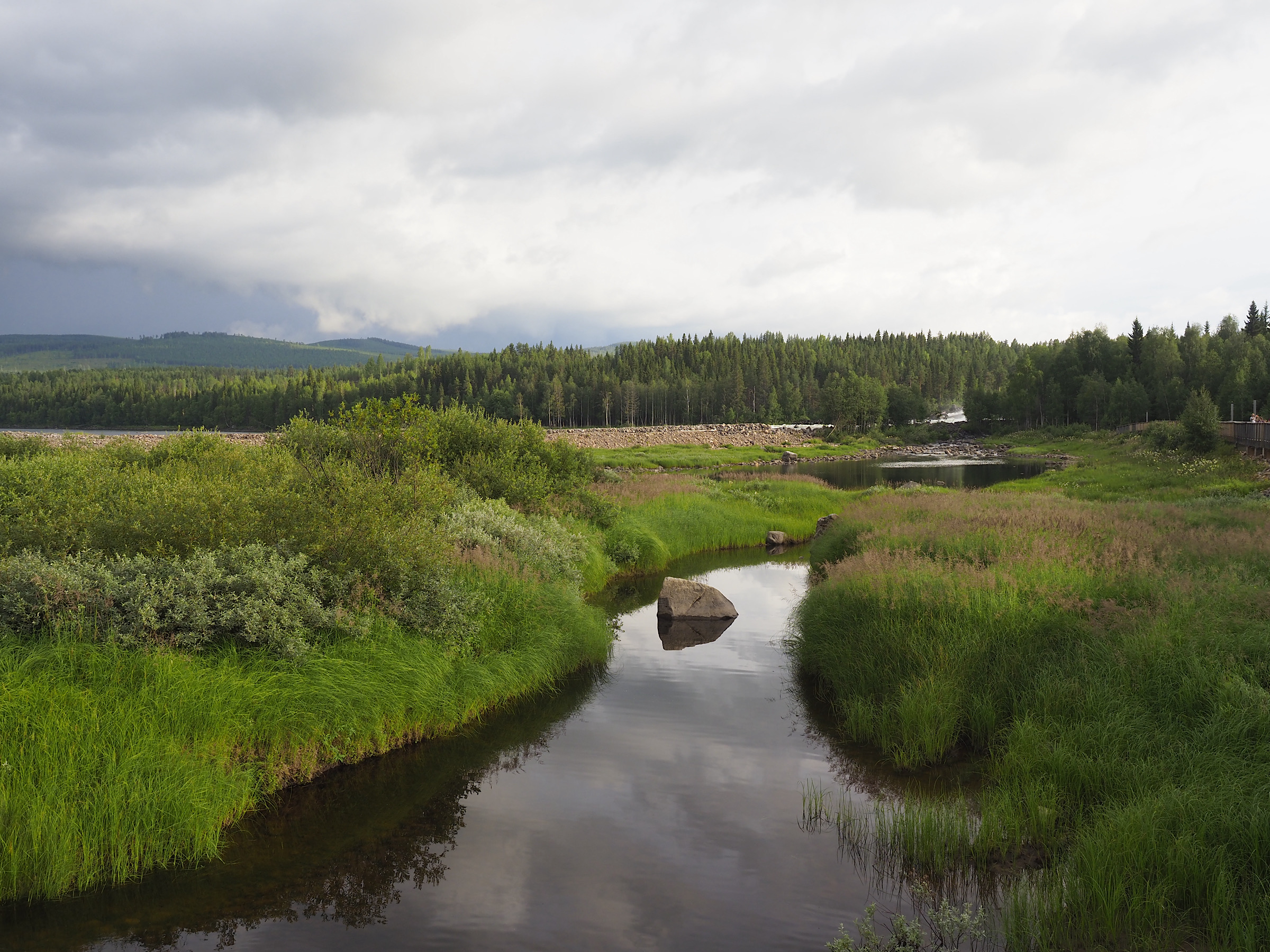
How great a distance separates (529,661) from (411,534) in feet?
10.5

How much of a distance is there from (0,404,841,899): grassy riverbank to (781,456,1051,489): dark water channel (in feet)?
129

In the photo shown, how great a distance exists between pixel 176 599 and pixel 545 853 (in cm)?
596

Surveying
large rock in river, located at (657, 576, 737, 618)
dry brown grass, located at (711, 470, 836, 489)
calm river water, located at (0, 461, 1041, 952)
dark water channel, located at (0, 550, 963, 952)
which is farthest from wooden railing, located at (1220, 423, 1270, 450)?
dark water channel, located at (0, 550, 963, 952)

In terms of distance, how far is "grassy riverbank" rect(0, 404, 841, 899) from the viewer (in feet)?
25.4

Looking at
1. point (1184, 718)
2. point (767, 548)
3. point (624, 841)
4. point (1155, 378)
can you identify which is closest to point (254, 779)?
point (624, 841)

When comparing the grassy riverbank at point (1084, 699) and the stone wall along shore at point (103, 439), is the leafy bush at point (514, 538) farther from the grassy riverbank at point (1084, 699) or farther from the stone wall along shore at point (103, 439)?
the stone wall along shore at point (103, 439)

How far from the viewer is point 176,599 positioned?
9984mm

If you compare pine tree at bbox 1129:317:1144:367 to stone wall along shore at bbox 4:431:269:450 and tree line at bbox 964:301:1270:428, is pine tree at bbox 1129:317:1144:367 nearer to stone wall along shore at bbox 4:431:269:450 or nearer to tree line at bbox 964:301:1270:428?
tree line at bbox 964:301:1270:428

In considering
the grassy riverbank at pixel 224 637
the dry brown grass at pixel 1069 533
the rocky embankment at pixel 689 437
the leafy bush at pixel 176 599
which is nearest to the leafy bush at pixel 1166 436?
the dry brown grass at pixel 1069 533

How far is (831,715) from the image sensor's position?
42.0 feet

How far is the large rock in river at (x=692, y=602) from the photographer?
779 inches

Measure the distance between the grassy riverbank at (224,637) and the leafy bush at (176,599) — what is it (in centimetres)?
3

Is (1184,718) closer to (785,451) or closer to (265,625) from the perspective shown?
A: (265,625)

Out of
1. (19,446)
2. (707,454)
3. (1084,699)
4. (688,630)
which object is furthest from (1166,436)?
(19,446)
